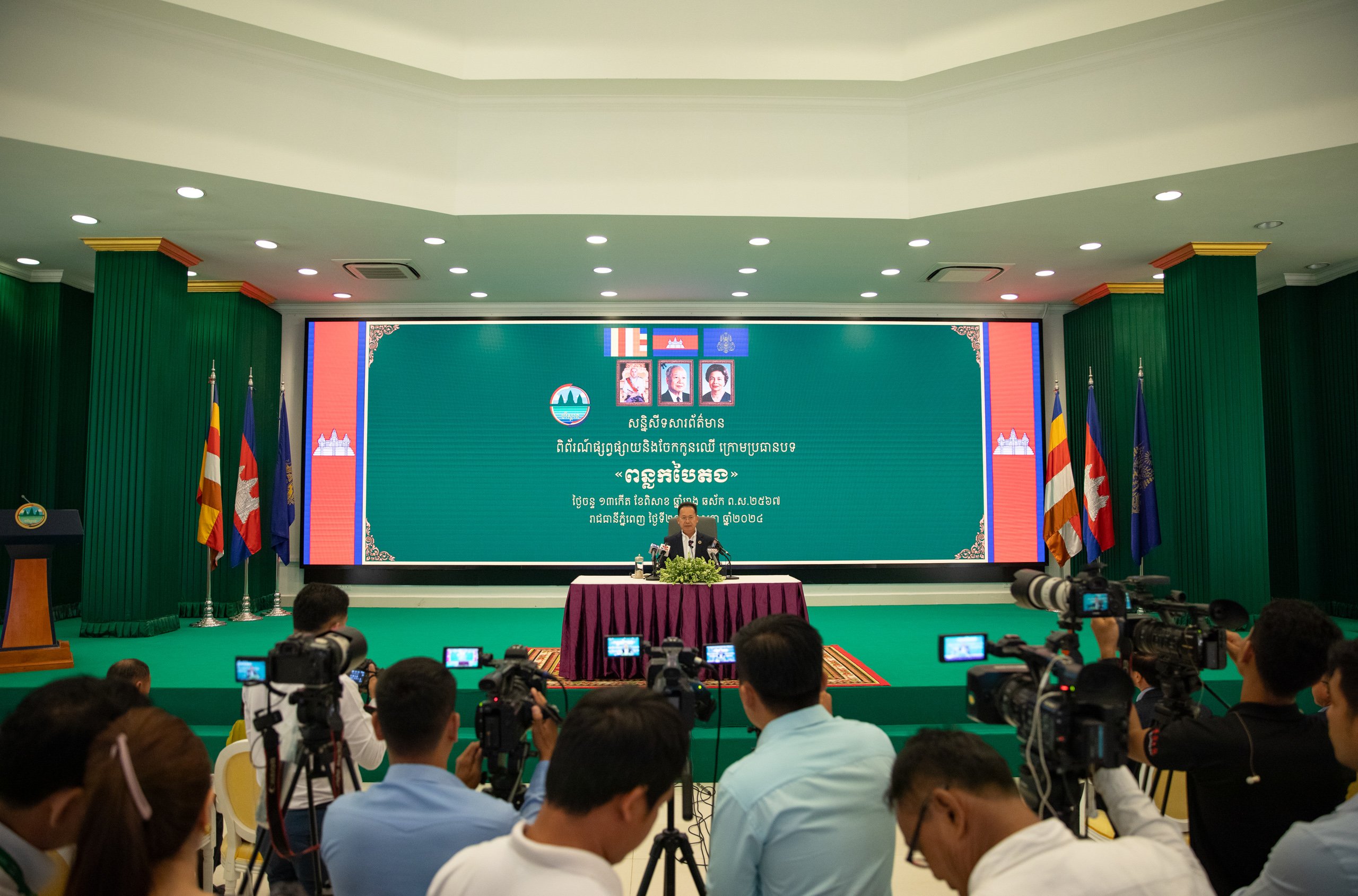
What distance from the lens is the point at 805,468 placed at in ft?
25.6

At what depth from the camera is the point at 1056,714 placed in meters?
1.33

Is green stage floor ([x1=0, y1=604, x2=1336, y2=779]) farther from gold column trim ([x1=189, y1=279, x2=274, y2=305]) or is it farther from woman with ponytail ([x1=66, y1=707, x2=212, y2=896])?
gold column trim ([x1=189, y1=279, x2=274, y2=305])

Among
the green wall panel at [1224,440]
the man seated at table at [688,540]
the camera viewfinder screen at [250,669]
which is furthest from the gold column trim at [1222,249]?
the camera viewfinder screen at [250,669]

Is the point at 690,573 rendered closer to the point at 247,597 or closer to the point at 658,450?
the point at 658,450

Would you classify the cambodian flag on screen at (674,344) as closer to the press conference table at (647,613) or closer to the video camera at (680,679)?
the press conference table at (647,613)

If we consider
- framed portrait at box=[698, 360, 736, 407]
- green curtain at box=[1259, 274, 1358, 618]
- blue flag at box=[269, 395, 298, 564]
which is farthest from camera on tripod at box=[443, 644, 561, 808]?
green curtain at box=[1259, 274, 1358, 618]

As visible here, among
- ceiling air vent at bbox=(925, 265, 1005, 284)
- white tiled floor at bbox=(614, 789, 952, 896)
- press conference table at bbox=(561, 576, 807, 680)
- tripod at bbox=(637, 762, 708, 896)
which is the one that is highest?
ceiling air vent at bbox=(925, 265, 1005, 284)

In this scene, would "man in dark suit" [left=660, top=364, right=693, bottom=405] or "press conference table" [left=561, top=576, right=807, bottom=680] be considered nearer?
"press conference table" [left=561, top=576, right=807, bottom=680]

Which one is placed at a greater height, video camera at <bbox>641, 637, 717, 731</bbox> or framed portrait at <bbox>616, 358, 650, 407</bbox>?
framed portrait at <bbox>616, 358, 650, 407</bbox>

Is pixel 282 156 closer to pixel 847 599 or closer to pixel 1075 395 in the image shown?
pixel 847 599

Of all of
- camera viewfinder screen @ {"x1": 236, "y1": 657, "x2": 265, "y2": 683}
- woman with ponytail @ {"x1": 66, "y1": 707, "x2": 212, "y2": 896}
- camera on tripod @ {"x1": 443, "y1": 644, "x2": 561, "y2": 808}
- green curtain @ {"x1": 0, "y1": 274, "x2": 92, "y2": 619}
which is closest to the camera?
woman with ponytail @ {"x1": 66, "y1": 707, "x2": 212, "y2": 896}

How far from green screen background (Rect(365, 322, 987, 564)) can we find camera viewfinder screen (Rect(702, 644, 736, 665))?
5.30m

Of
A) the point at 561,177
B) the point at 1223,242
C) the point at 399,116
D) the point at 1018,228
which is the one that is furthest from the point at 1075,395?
the point at 399,116

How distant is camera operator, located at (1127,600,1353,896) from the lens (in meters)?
1.71
